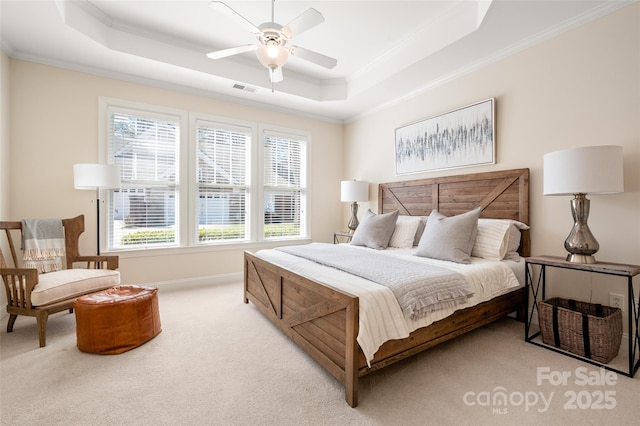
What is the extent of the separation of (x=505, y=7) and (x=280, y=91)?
2.62 meters

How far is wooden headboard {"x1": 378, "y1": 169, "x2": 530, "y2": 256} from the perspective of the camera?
9.42 ft

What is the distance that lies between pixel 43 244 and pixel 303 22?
124 inches

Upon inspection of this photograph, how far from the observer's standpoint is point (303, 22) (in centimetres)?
206

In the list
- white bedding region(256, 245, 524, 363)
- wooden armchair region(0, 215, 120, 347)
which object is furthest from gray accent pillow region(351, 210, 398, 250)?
wooden armchair region(0, 215, 120, 347)

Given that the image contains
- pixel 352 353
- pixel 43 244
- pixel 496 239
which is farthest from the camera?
pixel 43 244

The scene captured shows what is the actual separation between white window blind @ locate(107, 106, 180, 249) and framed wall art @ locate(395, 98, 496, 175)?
10.4 ft

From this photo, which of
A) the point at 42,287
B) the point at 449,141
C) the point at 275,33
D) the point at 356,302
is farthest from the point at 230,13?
the point at 449,141

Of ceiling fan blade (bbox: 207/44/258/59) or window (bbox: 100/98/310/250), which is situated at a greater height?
ceiling fan blade (bbox: 207/44/258/59)

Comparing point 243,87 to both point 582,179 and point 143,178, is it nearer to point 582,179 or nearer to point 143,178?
point 143,178

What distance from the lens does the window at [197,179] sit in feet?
11.7

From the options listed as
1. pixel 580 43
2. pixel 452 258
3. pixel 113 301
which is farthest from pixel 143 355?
pixel 580 43

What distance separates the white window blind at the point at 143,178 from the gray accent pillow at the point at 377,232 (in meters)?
2.51

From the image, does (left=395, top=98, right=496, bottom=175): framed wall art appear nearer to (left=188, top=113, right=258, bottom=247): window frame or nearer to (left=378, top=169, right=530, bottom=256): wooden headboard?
(left=378, top=169, right=530, bottom=256): wooden headboard

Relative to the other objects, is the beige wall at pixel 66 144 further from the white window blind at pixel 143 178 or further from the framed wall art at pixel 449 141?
the framed wall art at pixel 449 141
